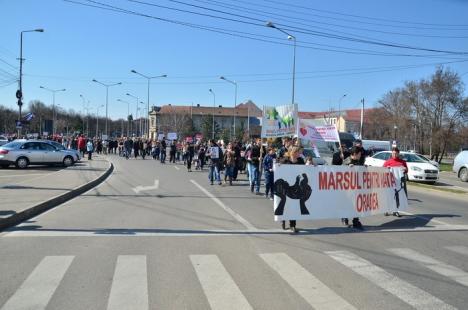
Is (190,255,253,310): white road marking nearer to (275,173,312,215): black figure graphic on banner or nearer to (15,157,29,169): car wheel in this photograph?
(275,173,312,215): black figure graphic on banner

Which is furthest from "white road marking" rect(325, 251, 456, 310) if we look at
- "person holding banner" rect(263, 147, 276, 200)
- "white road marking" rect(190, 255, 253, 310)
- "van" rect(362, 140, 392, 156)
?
"van" rect(362, 140, 392, 156)

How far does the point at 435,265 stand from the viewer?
7.28 m

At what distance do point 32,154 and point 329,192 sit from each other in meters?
20.9

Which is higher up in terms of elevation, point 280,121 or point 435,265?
point 280,121

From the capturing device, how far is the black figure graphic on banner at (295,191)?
33.1ft

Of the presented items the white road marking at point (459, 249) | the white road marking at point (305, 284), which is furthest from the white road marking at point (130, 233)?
the white road marking at point (305, 284)

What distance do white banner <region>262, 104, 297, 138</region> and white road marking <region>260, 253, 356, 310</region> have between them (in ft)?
37.8

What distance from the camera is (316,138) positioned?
53.3 feet

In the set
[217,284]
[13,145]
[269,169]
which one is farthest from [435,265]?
[13,145]

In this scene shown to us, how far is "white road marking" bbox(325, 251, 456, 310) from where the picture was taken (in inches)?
215

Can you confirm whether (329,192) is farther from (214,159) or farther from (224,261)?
(214,159)

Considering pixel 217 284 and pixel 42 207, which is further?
pixel 42 207

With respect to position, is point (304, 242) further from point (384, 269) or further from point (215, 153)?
point (215, 153)

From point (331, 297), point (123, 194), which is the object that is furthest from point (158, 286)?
point (123, 194)
